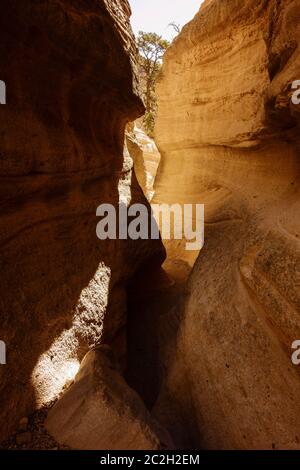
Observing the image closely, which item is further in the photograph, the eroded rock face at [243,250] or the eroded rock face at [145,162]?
the eroded rock face at [145,162]

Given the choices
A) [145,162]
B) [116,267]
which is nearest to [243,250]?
[116,267]

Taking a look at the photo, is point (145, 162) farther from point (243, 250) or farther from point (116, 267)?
point (243, 250)

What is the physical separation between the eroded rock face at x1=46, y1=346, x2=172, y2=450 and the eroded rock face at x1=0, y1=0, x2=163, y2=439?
0.21 metres

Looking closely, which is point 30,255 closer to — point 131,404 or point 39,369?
point 39,369

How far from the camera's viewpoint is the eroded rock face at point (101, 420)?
6.42 ft

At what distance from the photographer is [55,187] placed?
8.68 ft

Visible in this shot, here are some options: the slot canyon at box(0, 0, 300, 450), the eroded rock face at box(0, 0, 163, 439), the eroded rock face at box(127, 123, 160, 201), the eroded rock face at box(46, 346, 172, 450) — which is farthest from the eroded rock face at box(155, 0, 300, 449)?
the eroded rock face at box(127, 123, 160, 201)

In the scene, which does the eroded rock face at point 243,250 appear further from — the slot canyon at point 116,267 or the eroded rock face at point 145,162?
the eroded rock face at point 145,162

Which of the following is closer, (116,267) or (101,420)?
(101,420)

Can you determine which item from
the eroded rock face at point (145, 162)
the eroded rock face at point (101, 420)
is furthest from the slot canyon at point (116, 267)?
the eroded rock face at point (145, 162)

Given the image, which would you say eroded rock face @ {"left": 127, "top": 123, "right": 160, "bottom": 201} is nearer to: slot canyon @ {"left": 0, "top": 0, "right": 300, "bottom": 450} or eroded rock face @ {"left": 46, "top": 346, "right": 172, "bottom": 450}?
slot canyon @ {"left": 0, "top": 0, "right": 300, "bottom": 450}

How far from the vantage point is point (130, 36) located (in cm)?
317

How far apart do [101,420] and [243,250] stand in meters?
2.02

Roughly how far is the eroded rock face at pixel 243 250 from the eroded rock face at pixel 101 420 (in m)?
0.69
